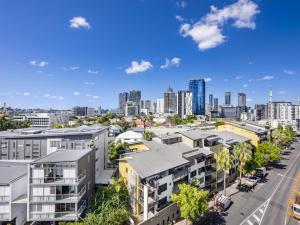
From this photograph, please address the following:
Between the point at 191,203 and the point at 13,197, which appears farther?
the point at 191,203

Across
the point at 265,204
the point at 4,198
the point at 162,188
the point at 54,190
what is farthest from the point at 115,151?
the point at 265,204

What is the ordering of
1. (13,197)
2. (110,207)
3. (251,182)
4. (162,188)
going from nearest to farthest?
1. (13,197)
2. (110,207)
3. (162,188)
4. (251,182)

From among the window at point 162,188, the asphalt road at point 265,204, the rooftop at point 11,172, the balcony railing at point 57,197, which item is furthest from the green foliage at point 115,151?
the asphalt road at point 265,204

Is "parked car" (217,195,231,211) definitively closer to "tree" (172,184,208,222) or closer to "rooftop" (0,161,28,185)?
"tree" (172,184,208,222)

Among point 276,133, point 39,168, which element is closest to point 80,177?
point 39,168

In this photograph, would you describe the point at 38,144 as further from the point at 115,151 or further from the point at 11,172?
the point at 115,151

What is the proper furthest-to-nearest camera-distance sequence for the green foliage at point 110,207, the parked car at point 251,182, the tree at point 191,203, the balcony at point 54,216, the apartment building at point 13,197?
the parked car at point 251,182 < the tree at point 191,203 < the balcony at point 54,216 < the apartment building at point 13,197 < the green foliage at point 110,207

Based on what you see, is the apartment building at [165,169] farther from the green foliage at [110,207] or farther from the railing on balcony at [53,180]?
the railing on balcony at [53,180]
